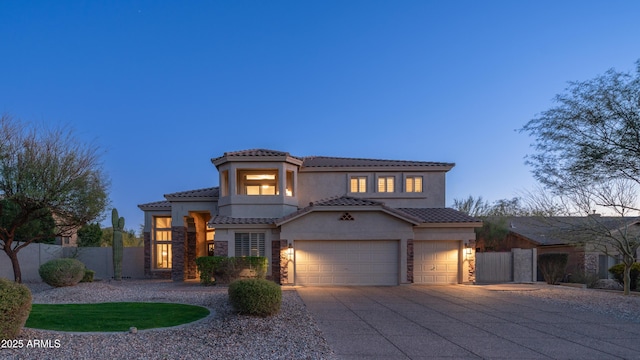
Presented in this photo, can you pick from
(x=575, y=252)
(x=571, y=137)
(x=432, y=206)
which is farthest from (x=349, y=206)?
(x=575, y=252)

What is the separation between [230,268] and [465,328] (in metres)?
11.8

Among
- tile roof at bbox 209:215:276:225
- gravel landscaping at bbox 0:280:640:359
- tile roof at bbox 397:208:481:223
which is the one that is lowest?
gravel landscaping at bbox 0:280:640:359

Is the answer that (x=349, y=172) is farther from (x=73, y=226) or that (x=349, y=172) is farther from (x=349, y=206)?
(x=73, y=226)

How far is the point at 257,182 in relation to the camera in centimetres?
2316

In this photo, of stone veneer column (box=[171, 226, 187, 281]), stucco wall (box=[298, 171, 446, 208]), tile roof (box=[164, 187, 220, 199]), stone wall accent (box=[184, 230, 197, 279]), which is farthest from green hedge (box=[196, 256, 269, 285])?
stucco wall (box=[298, 171, 446, 208])

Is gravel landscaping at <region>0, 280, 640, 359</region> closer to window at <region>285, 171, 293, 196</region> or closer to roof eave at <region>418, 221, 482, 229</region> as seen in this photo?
roof eave at <region>418, 221, 482, 229</region>

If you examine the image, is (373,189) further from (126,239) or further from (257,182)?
(126,239)

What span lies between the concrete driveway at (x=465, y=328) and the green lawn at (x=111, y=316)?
3.63 m

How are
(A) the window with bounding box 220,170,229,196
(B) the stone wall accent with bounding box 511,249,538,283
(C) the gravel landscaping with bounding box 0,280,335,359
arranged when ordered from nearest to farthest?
(C) the gravel landscaping with bounding box 0,280,335,359, (A) the window with bounding box 220,170,229,196, (B) the stone wall accent with bounding box 511,249,538,283

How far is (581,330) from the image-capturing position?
10008 millimetres

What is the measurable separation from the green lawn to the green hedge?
20.0ft

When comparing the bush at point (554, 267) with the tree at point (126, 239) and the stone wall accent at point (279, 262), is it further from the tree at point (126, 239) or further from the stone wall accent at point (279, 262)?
the tree at point (126, 239)

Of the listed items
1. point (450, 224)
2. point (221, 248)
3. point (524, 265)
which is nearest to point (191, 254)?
point (221, 248)

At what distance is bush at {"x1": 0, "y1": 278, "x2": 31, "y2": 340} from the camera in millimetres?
7453
